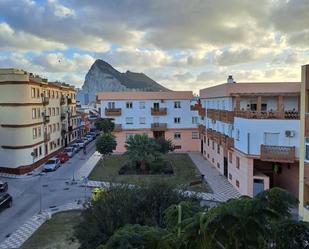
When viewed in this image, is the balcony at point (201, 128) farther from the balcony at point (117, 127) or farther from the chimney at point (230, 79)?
the balcony at point (117, 127)

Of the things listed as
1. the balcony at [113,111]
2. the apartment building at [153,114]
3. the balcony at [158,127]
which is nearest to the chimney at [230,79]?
the apartment building at [153,114]

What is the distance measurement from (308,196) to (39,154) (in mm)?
28936

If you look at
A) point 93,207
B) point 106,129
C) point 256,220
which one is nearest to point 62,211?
point 93,207

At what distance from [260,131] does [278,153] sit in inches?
71.6

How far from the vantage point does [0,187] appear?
1098 inches

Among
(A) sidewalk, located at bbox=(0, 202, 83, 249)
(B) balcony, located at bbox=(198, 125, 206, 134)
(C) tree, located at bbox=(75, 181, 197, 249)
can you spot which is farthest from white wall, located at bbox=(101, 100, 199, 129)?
(C) tree, located at bbox=(75, 181, 197, 249)

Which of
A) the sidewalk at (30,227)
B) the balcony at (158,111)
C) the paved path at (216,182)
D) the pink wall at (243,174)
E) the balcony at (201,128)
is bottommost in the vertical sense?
the sidewalk at (30,227)

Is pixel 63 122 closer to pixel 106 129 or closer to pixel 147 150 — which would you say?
pixel 106 129

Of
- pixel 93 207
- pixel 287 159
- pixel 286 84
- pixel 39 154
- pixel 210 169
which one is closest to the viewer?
pixel 93 207

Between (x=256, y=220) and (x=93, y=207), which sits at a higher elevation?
(x=256, y=220)

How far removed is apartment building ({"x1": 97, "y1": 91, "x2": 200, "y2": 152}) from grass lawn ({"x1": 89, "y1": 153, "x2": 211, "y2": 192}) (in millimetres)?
4078

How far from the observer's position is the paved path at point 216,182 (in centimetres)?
2652

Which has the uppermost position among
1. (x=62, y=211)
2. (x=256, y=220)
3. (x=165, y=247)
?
(x=256, y=220)

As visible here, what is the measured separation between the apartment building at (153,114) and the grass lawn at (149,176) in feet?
13.4
